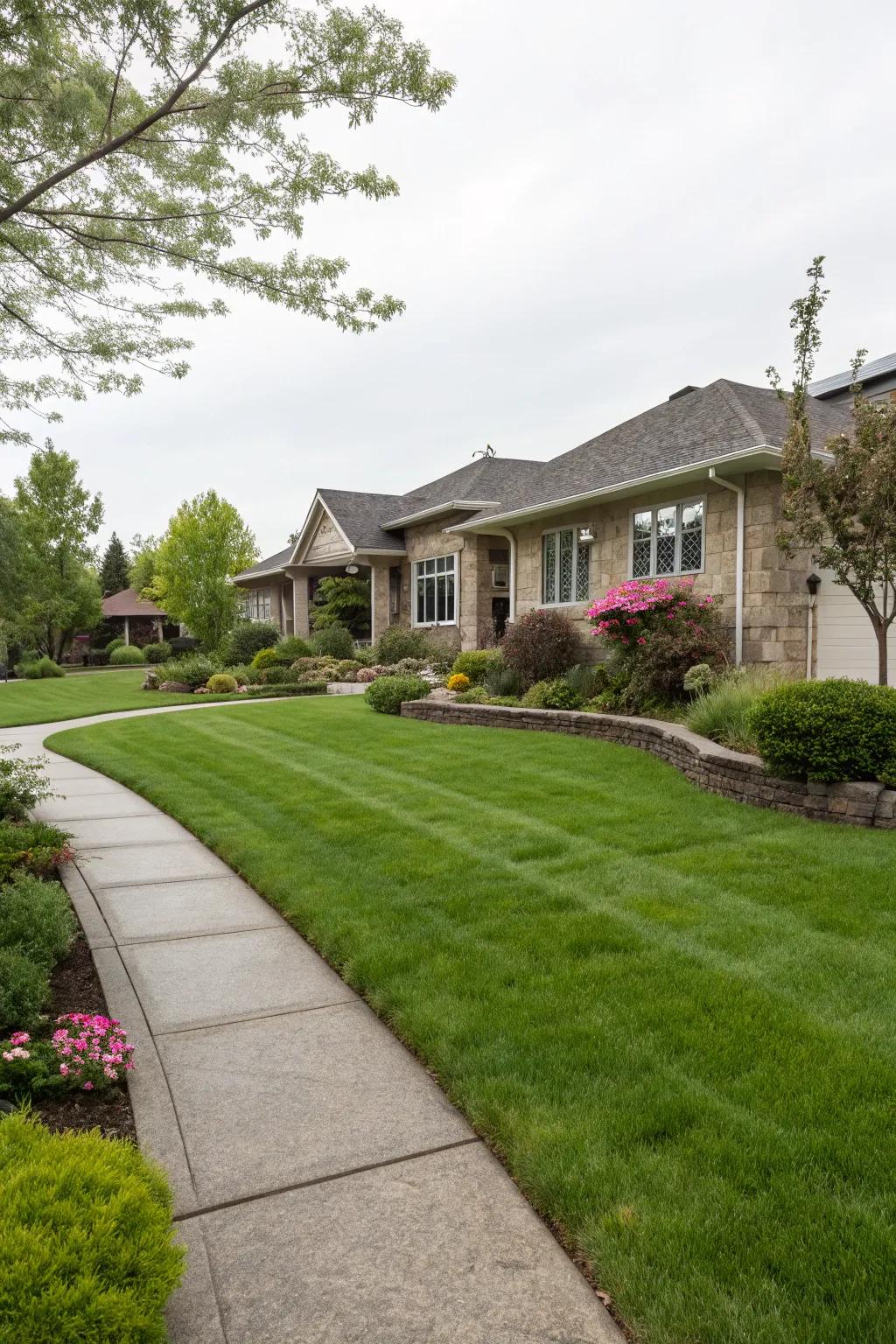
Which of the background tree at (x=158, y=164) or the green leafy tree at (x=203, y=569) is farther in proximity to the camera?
the green leafy tree at (x=203, y=569)

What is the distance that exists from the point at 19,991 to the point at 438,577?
20.1m

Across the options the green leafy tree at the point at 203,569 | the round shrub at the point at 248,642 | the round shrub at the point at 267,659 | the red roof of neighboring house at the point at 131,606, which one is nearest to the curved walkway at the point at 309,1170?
the round shrub at the point at 267,659

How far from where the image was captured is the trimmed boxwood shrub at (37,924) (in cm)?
395

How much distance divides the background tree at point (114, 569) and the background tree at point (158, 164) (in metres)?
57.7

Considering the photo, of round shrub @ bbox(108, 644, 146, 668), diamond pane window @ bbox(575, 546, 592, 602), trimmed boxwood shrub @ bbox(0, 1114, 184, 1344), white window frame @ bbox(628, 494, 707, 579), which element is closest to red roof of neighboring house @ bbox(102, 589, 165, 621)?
round shrub @ bbox(108, 644, 146, 668)

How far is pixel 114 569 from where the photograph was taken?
6206 cm

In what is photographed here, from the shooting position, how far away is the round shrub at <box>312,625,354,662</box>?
2533 centimetres

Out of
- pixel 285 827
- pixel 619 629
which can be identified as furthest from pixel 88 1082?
pixel 619 629

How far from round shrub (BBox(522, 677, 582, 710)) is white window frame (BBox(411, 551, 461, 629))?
926 centimetres

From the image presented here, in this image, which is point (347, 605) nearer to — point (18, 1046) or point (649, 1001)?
point (649, 1001)

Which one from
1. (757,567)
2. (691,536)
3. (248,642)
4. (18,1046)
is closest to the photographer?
(18,1046)

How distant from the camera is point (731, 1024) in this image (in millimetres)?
3365

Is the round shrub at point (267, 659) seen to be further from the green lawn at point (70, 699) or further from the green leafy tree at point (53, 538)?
the green leafy tree at point (53, 538)

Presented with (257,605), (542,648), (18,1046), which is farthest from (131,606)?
(18,1046)
